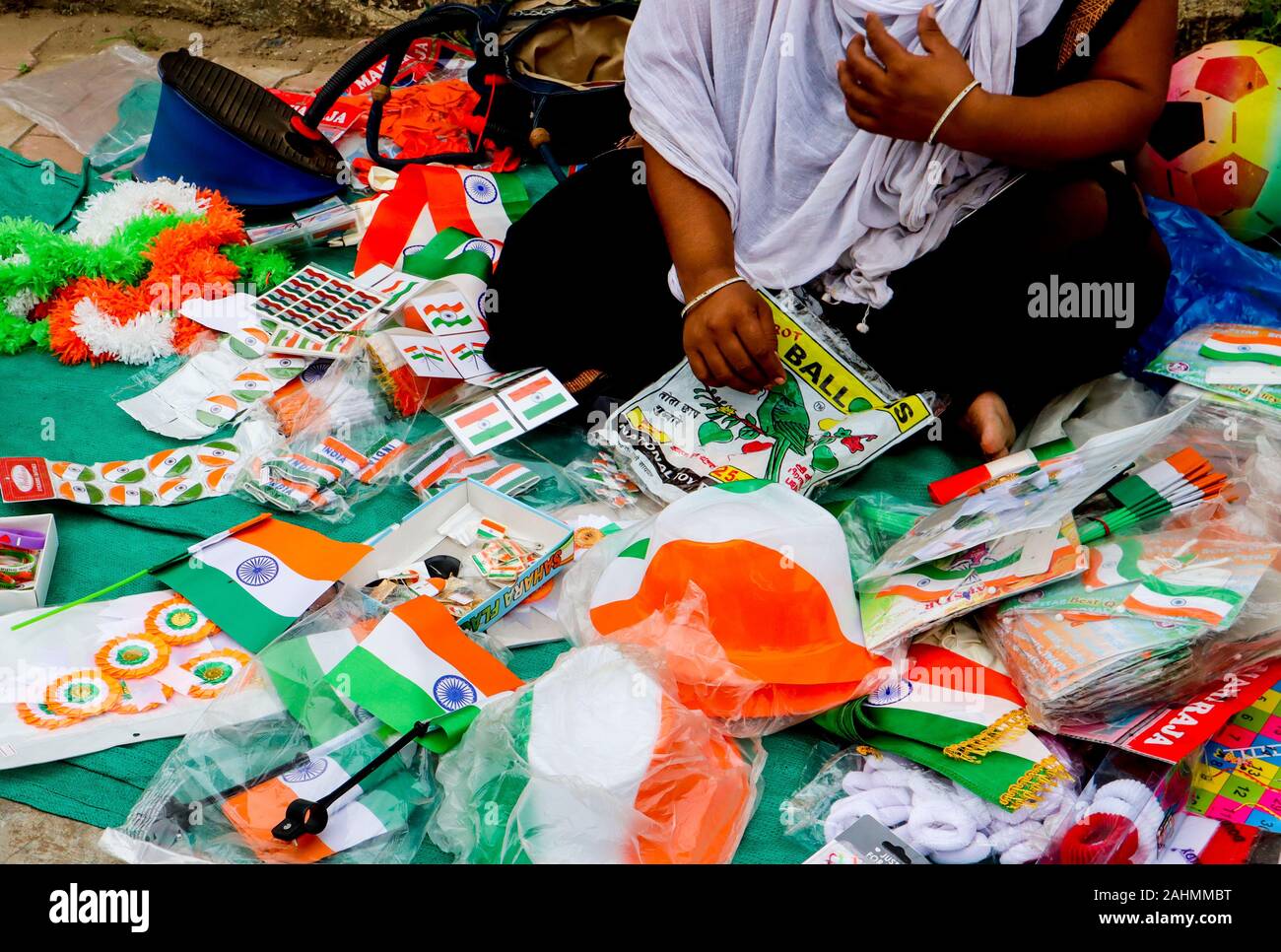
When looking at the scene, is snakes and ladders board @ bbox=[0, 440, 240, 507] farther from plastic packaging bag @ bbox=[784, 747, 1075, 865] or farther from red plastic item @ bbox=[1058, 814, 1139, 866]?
red plastic item @ bbox=[1058, 814, 1139, 866]

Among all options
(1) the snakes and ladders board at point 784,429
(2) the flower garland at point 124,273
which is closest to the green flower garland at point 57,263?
(2) the flower garland at point 124,273

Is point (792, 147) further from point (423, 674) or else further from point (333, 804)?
point (333, 804)

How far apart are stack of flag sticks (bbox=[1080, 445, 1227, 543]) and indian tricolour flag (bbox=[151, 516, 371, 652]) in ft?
4.01

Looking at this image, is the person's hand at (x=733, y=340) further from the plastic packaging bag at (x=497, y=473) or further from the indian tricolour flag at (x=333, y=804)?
the indian tricolour flag at (x=333, y=804)

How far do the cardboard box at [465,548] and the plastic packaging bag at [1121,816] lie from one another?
885 mm

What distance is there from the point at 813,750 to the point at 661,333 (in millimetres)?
914

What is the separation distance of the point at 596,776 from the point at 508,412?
0.93 meters

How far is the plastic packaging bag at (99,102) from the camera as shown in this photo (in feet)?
10.5

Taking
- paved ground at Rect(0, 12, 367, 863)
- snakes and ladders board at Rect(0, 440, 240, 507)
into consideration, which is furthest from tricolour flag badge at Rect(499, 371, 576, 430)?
paved ground at Rect(0, 12, 367, 863)

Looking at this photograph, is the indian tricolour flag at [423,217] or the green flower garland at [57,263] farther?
the indian tricolour flag at [423,217]

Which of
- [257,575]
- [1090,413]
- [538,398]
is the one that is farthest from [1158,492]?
[257,575]

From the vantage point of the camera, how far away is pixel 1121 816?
1453mm

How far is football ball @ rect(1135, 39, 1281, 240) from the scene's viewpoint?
246 centimetres

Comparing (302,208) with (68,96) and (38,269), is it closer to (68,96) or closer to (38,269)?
(38,269)
